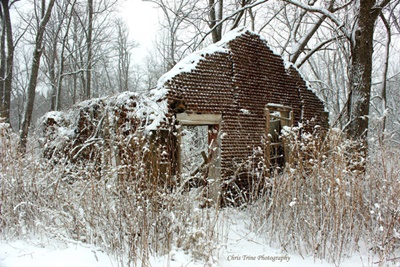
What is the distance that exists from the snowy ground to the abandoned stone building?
232 centimetres

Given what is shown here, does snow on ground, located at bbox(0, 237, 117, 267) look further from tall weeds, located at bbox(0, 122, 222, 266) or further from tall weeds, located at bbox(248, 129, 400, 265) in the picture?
tall weeds, located at bbox(248, 129, 400, 265)

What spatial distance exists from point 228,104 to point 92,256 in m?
5.12

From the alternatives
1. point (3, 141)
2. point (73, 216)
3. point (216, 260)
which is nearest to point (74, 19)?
point (3, 141)

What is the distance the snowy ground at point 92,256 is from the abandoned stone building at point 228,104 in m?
2.32

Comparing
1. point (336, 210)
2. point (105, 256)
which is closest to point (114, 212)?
point (105, 256)

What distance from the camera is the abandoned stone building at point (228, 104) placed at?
6.68 meters

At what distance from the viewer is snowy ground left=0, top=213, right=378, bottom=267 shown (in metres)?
3.50

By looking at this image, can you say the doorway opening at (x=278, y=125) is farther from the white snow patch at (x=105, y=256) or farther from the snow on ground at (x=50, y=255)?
the snow on ground at (x=50, y=255)

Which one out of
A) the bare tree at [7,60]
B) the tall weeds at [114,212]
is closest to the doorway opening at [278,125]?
the tall weeds at [114,212]

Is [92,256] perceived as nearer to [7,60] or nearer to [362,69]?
[362,69]

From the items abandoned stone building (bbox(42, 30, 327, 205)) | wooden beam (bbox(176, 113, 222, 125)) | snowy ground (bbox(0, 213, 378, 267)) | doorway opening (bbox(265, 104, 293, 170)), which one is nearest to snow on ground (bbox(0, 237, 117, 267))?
snowy ground (bbox(0, 213, 378, 267))

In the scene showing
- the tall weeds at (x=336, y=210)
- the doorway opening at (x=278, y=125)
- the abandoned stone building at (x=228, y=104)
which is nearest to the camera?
the tall weeds at (x=336, y=210)

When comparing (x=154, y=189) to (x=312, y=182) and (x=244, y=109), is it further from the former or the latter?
(x=244, y=109)

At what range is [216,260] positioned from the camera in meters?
3.41
